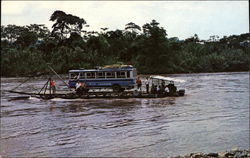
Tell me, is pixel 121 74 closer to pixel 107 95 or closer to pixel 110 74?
pixel 110 74

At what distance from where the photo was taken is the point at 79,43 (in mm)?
72938

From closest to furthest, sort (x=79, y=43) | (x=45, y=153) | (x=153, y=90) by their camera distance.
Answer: (x=45, y=153) < (x=153, y=90) < (x=79, y=43)

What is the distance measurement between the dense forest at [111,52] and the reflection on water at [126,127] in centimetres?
4570

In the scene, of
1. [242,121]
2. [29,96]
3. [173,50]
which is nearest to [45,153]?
[242,121]

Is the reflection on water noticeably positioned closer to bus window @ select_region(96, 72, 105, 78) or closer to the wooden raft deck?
the wooden raft deck

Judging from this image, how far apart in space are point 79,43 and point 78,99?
46.6 meters

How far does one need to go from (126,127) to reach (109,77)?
12.8 meters

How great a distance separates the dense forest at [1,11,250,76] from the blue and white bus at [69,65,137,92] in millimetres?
38702

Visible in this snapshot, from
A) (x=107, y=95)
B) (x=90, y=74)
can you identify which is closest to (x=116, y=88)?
(x=107, y=95)

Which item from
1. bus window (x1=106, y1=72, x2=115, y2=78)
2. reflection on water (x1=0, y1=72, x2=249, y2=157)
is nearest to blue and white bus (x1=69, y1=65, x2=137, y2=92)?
bus window (x1=106, y1=72, x2=115, y2=78)

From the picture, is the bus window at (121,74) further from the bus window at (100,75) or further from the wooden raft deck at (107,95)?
the wooden raft deck at (107,95)

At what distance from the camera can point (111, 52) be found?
251 feet

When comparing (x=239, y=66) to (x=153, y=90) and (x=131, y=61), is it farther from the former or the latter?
(x=153, y=90)

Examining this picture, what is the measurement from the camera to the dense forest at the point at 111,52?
7169 cm
